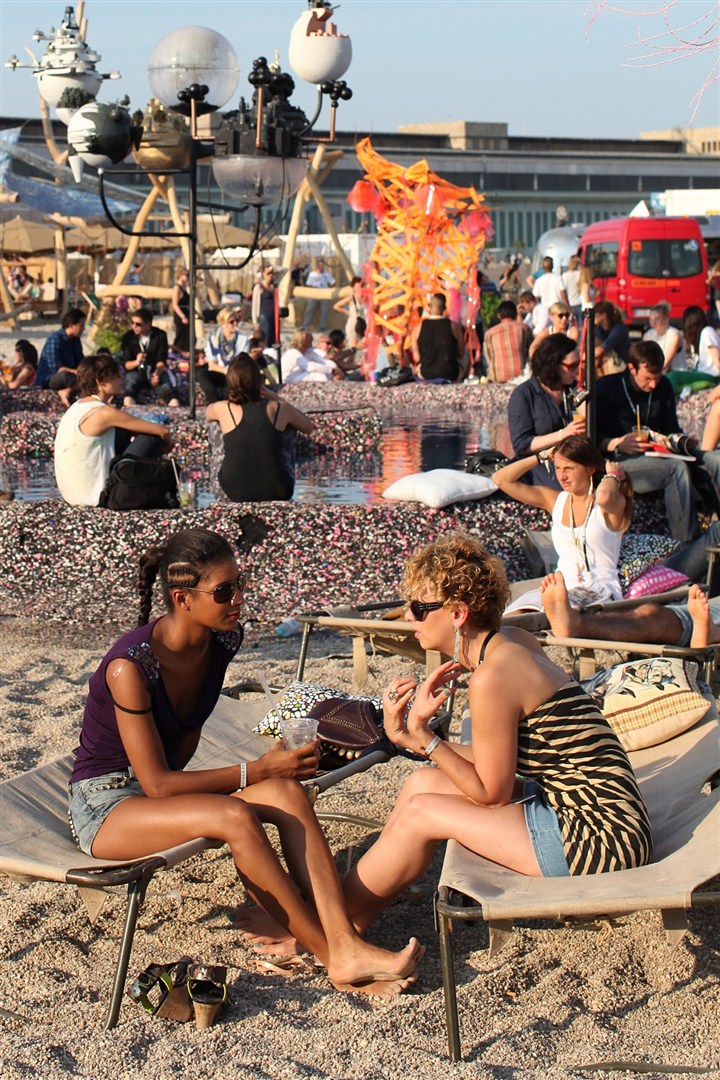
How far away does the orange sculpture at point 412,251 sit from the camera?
55.1 feet

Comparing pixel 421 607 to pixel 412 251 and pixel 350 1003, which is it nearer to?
pixel 350 1003

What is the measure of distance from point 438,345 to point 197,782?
41.5ft

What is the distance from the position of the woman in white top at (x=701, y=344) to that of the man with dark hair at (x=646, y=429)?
256 inches

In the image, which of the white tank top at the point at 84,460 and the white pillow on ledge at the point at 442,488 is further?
the white tank top at the point at 84,460

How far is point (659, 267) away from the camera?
24.2 metres

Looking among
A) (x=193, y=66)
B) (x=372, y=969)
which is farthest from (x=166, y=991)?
(x=193, y=66)

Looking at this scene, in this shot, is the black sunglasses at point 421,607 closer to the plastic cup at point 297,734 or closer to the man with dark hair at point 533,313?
the plastic cup at point 297,734

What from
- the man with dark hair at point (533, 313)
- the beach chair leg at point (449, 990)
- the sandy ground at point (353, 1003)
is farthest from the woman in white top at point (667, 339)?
the beach chair leg at point (449, 990)

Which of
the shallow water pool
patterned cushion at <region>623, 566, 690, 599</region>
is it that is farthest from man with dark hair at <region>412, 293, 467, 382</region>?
patterned cushion at <region>623, 566, 690, 599</region>

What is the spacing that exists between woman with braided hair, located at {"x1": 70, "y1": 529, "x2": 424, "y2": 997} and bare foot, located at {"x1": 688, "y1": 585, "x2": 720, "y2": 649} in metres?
2.00

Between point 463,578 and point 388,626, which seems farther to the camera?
point 388,626

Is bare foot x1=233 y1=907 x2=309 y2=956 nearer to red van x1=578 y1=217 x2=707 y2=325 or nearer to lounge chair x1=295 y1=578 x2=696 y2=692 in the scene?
lounge chair x1=295 y1=578 x2=696 y2=692

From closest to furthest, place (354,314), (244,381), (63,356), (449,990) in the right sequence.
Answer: (449,990) → (244,381) → (63,356) → (354,314)

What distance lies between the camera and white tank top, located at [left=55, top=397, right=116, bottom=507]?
7.07 metres
